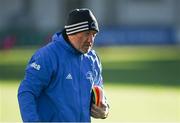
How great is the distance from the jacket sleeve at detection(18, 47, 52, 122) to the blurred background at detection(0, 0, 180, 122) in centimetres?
748

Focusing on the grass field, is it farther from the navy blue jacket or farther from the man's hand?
the navy blue jacket

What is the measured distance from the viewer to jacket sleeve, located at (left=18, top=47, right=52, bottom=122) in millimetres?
6785

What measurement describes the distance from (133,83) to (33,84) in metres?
16.5

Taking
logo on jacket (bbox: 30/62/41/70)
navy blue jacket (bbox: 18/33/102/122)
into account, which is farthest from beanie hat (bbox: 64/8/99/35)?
logo on jacket (bbox: 30/62/41/70)

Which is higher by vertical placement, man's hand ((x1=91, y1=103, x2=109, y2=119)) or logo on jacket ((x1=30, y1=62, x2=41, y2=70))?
logo on jacket ((x1=30, y1=62, x2=41, y2=70))

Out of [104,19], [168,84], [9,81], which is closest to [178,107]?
[168,84]

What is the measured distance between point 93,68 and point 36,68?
0.65 meters

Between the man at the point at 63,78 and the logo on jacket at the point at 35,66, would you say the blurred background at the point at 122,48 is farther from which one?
the logo on jacket at the point at 35,66

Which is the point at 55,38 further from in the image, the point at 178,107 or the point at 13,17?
the point at 13,17

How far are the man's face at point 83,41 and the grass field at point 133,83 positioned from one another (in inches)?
292

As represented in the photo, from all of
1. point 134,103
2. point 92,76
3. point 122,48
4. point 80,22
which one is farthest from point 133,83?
point 122,48

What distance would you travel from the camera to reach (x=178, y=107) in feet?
56.1

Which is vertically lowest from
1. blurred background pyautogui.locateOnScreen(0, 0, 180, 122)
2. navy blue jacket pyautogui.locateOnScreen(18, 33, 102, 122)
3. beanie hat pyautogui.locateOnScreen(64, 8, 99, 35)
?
blurred background pyautogui.locateOnScreen(0, 0, 180, 122)

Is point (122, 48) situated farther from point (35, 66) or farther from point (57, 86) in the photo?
point (35, 66)
